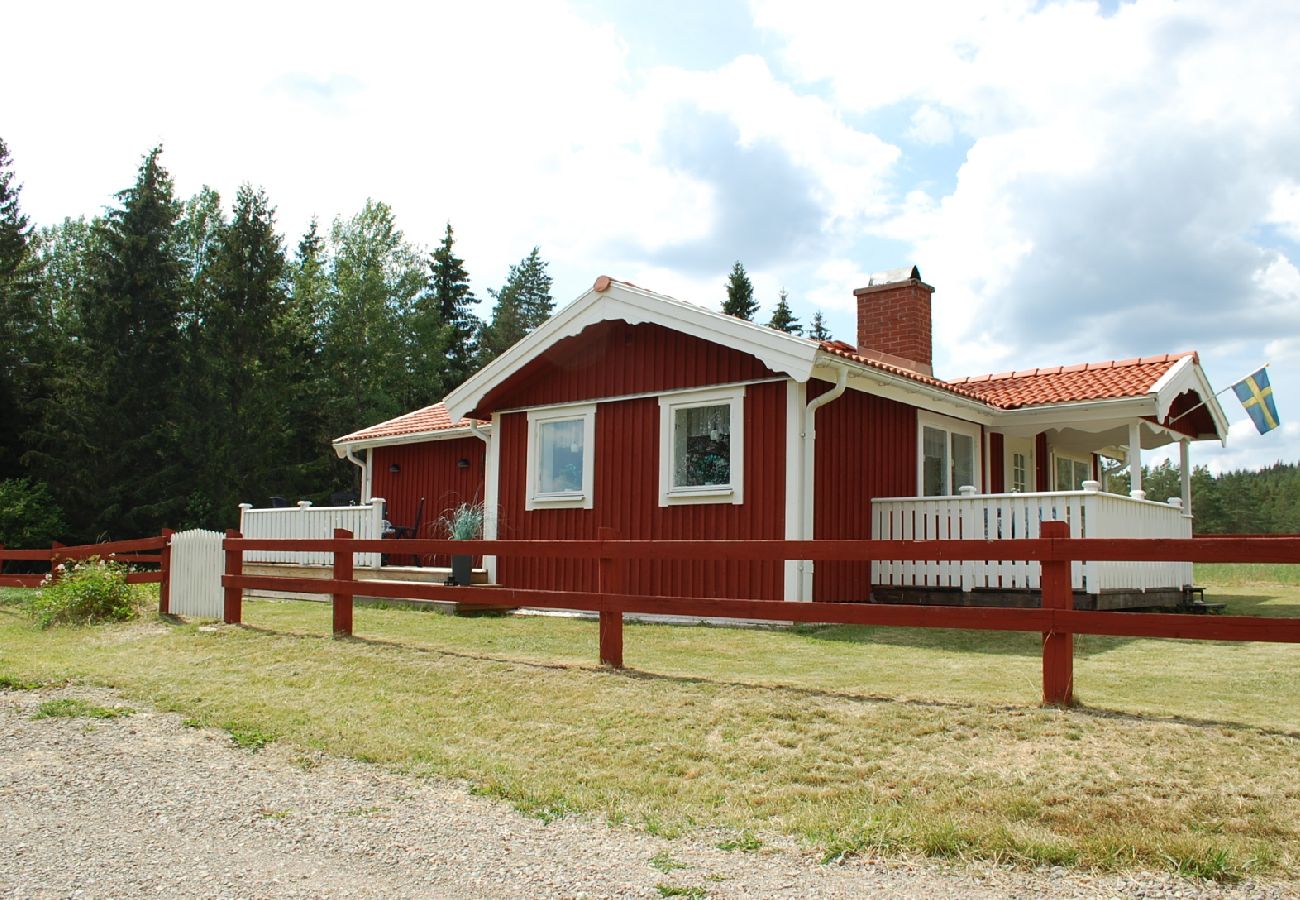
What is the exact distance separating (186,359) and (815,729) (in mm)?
30415

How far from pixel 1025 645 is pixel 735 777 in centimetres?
535

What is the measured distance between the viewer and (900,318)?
52.5 feet

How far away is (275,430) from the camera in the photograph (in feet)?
106

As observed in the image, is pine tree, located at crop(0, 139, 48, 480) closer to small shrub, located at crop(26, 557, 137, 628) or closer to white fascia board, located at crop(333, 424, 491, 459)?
white fascia board, located at crop(333, 424, 491, 459)

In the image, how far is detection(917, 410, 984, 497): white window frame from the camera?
13.2 metres

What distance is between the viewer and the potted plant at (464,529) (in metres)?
12.3

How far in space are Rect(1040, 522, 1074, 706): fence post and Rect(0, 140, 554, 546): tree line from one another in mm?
26372

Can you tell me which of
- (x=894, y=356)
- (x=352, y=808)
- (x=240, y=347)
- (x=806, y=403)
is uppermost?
(x=240, y=347)

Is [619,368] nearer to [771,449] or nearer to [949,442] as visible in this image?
[771,449]

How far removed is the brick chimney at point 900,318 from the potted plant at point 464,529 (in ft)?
21.0

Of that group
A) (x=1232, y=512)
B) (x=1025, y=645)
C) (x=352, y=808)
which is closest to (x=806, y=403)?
(x=1025, y=645)

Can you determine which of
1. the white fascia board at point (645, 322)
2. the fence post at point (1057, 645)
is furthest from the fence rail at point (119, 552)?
the fence post at point (1057, 645)

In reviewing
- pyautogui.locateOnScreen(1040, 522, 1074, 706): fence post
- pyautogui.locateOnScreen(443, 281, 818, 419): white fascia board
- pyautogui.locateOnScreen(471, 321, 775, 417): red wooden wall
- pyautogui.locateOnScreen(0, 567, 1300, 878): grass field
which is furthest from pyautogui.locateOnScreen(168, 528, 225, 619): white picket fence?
pyautogui.locateOnScreen(1040, 522, 1074, 706): fence post

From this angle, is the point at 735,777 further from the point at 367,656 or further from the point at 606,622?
the point at 367,656
